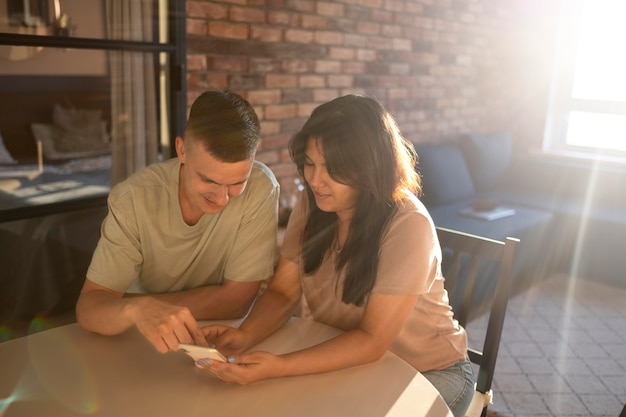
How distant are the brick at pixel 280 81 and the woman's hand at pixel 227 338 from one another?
2009mm

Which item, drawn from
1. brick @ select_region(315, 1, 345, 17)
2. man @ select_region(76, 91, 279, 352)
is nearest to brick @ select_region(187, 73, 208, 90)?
brick @ select_region(315, 1, 345, 17)

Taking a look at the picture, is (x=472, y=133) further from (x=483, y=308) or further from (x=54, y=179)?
(x=54, y=179)

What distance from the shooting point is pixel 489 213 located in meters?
4.00

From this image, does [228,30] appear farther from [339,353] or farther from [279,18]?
[339,353]

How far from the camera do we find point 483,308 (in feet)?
11.5

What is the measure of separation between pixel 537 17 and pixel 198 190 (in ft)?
16.5

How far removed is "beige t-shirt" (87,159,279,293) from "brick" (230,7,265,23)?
148 centimetres

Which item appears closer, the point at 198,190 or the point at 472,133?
the point at 198,190

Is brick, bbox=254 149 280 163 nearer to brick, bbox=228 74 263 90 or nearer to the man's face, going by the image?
brick, bbox=228 74 263 90

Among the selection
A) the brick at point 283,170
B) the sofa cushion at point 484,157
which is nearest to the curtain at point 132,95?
the brick at point 283,170

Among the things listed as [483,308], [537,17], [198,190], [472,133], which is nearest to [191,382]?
[198,190]

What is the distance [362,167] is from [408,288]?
0.33 metres

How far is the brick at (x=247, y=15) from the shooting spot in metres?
2.89

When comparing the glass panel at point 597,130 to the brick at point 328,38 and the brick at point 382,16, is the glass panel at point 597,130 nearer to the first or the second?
the brick at point 382,16
